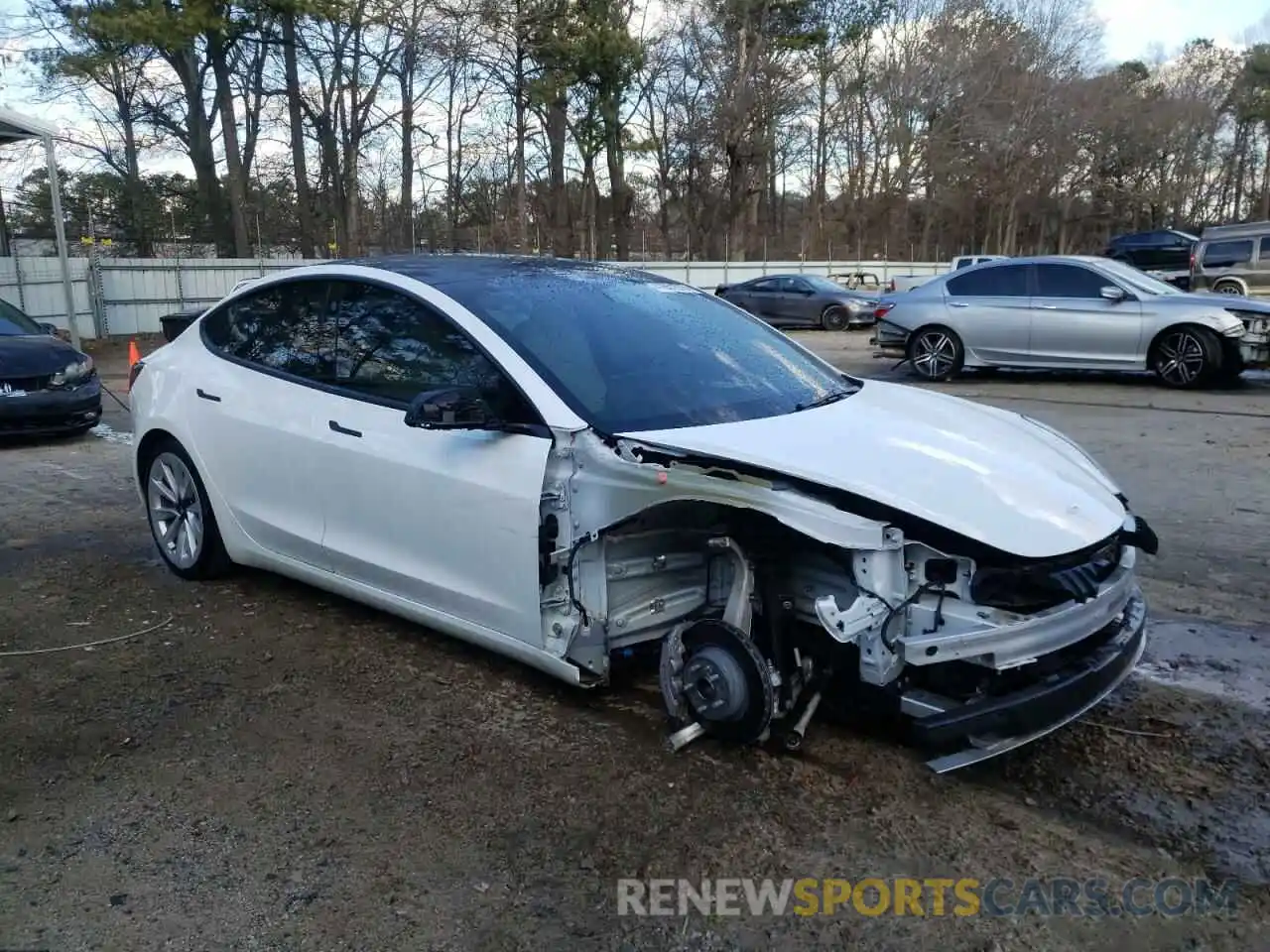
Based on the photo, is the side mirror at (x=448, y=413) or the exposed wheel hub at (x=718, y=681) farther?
the side mirror at (x=448, y=413)

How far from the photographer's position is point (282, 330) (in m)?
4.70

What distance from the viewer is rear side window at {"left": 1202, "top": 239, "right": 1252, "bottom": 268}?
864 inches

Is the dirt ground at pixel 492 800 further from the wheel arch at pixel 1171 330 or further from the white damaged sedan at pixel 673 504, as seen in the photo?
the wheel arch at pixel 1171 330

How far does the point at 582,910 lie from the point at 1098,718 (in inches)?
80.2

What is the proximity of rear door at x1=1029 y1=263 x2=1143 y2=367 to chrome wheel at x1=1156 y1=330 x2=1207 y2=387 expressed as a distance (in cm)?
27

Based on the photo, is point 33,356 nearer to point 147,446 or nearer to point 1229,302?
point 147,446

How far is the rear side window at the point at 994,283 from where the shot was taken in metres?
12.3

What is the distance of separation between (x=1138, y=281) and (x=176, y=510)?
1072 centimetres

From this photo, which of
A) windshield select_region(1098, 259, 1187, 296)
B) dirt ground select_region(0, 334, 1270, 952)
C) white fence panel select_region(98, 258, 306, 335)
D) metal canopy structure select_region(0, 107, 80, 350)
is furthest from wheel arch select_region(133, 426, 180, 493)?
white fence panel select_region(98, 258, 306, 335)

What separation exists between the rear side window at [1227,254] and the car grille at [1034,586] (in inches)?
889

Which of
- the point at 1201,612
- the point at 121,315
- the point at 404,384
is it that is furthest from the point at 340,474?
the point at 121,315

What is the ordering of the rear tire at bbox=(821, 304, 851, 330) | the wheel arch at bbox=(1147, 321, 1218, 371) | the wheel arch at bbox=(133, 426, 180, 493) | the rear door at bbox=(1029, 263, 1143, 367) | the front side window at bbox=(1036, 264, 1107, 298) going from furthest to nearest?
the rear tire at bbox=(821, 304, 851, 330)
the front side window at bbox=(1036, 264, 1107, 298)
the rear door at bbox=(1029, 263, 1143, 367)
the wheel arch at bbox=(1147, 321, 1218, 371)
the wheel arch at bbox=(133, 426, 180, 493)

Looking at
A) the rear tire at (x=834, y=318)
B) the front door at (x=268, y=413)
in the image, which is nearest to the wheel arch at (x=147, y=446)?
the front door at (x=268, y=413)

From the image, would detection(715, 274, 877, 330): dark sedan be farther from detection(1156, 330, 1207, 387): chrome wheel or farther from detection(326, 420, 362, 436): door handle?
detection(326, 420, 362, 436): door handle
